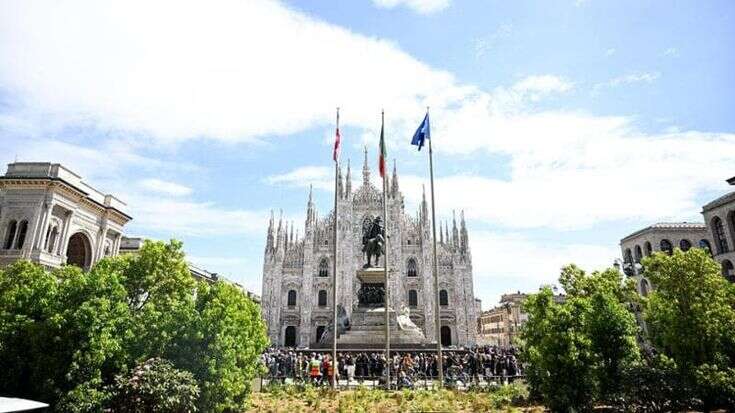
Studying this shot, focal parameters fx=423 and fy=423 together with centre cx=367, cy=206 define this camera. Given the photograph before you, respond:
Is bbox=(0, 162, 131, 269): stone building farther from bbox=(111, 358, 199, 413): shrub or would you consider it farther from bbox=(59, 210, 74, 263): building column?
bbox=(111, 358, 199, 413): shrub

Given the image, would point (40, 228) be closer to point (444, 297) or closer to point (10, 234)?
point (10, 234)

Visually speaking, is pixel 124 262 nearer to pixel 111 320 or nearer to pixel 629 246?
pixel 111 320

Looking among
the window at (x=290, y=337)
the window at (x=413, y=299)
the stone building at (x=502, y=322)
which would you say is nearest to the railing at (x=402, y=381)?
the window at (x=413, y=299)

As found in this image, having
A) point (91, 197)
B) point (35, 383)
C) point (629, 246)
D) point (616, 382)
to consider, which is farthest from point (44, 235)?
point (629, 246)

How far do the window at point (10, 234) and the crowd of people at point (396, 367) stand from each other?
65.2 ft

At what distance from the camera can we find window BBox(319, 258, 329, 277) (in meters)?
51.8

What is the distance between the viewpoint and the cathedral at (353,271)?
48.9 m

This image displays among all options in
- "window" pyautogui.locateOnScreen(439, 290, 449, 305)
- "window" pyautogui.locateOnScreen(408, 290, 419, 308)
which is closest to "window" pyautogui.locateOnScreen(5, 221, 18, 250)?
"window" pyautogui.locateOnScreen(408, 290, 419, 308)

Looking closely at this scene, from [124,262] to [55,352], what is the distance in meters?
11.2

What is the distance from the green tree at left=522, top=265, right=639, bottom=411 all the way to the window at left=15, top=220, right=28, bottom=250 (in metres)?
31.1

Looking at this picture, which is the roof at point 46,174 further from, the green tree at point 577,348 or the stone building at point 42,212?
the green tree at point 577,348

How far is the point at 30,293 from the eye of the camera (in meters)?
10.4

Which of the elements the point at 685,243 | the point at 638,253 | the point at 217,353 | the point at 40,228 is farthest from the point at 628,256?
the point at 40,228

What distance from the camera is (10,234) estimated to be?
27.8 meters
